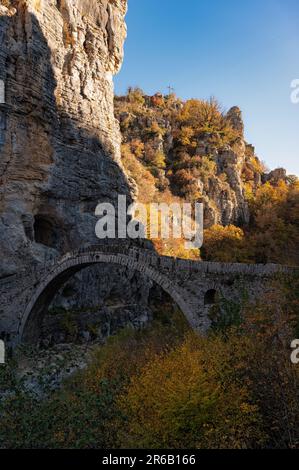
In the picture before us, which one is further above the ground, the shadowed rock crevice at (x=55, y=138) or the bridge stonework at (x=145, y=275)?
the shadowed rock crevice at (x=55, y=138)

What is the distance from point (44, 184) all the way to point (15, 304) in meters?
6.69

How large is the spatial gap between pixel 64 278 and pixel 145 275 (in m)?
4.11

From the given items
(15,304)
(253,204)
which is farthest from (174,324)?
(253,204)

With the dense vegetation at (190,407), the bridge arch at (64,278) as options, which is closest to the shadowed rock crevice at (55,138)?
the bridge arch at (64,278)

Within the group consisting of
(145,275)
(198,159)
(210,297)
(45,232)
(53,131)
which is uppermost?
(198,159)

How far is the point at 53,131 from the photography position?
71.4ft

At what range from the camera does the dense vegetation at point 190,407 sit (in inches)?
265

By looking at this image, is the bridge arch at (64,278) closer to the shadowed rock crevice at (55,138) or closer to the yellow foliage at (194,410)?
the shadowed rock crevice at (55,138)

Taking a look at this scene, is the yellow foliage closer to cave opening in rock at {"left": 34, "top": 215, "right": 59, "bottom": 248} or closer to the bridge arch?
the bridge arch

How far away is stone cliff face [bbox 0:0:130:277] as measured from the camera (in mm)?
19359

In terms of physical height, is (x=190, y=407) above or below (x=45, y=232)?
below

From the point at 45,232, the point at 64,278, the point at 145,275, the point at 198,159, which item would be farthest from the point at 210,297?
the point at 198,159

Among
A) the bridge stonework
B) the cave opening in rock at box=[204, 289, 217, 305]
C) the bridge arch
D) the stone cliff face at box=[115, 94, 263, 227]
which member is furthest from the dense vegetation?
the stone cliff face at box=[115, 94, 263, 227]

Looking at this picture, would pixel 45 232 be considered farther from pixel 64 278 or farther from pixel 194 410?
pixel 194 410
